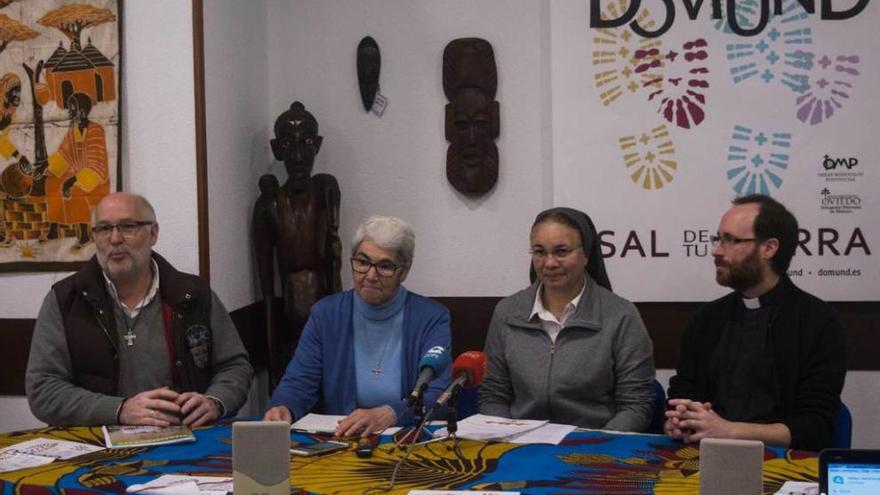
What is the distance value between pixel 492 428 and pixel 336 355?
69 cm

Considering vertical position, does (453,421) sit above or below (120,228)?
below

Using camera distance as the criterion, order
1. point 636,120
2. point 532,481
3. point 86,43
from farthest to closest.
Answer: point 636,120 → point 86,43 → point 532,481

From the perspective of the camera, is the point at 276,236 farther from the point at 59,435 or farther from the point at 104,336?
the point at 59,435

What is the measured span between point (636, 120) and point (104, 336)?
2368mm

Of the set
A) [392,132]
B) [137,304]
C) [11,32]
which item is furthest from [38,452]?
[392,132]

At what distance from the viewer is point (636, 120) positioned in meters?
4.16

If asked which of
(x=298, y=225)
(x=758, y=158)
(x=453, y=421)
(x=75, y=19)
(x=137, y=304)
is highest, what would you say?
(x=75, y=19)

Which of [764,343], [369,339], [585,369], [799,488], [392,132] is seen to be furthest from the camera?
[392,132]

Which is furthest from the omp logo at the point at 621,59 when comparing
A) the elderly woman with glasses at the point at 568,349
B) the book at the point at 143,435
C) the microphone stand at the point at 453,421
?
the book at the point at 143,435

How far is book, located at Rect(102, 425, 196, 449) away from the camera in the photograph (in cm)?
251

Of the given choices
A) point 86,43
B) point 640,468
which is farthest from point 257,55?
point 640,468

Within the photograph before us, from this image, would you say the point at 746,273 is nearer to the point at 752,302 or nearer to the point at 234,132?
the point at 752,302

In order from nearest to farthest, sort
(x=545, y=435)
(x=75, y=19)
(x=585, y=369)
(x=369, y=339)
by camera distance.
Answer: (x=545, y=435) < (x=585, y=369) < (x=369, y=339) < (x=75, y=19)

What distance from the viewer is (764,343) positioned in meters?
2.85
